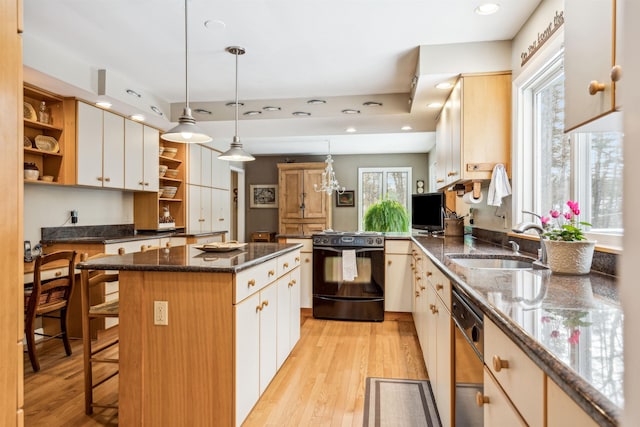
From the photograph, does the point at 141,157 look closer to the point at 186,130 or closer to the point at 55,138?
the point at 55,138

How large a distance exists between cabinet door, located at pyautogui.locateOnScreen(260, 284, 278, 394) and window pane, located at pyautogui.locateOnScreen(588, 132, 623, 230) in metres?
1.79

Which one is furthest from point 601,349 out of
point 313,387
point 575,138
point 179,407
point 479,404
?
point 313,387

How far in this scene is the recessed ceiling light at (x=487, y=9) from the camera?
2.37 meters

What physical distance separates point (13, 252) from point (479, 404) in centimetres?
135

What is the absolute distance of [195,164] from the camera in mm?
5582

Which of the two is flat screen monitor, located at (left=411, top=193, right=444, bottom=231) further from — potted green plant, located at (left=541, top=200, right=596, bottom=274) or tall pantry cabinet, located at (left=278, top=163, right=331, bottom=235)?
tall pantry cabinet, located at (left=278, top=163, right=331, bottom=235)

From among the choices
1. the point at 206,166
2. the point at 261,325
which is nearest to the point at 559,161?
the point at 261,325

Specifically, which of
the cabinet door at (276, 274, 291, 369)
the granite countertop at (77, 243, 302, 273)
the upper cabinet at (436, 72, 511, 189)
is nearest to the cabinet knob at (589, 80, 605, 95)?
the granite countertop at (77, 243, 302, 273)

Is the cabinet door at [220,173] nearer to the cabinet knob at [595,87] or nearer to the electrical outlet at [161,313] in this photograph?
the electrical outlet at [161,313]

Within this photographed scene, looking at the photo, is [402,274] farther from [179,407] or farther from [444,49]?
[179,407]

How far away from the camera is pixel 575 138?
1.95 meters

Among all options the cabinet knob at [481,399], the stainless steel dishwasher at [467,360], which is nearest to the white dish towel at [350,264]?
the stainless steel dishwasher at [467,360]

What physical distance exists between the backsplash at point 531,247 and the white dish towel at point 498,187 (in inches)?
11.3

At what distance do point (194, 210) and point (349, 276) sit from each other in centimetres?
276
